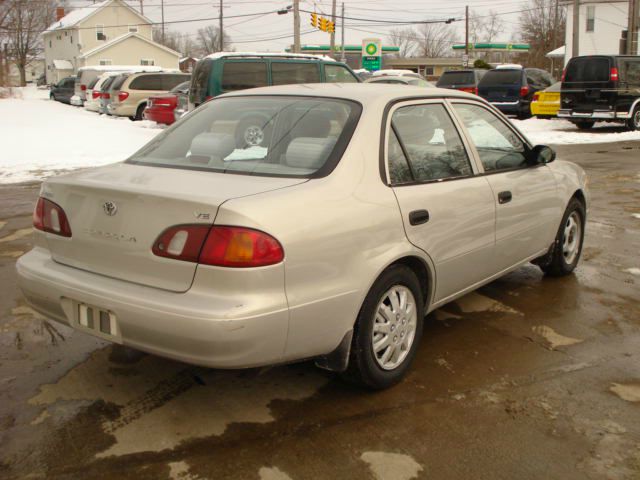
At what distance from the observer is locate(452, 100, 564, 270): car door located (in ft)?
14.8

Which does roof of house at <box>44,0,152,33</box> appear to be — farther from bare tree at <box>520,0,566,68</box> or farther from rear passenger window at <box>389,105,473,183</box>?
rear passenger window at <box>389,105,473,183</box>

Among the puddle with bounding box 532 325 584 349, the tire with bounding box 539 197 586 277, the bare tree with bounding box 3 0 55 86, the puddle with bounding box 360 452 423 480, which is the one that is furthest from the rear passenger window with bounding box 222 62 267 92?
the bare tree with bounding box 3 0 55 86

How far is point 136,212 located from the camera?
3.20 metres

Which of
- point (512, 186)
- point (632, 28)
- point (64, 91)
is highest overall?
point (632, 28)

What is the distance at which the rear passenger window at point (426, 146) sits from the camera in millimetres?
3836

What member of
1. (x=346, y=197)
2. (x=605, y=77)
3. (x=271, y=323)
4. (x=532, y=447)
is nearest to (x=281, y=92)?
(x=346, y=197)

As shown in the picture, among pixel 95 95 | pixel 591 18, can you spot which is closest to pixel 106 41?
pixel 95 95

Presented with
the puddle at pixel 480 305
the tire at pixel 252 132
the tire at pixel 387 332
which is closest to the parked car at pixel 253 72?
the puddle at pixel 480 305

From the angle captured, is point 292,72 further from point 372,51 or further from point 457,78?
point 372,51

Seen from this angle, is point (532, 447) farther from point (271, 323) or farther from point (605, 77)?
point (605, 77)

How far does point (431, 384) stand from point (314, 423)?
0.76m

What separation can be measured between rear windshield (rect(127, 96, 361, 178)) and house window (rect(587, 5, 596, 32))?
4187 centimetres

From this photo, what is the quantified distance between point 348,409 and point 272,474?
2.24 feet

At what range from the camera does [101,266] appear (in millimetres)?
3328
